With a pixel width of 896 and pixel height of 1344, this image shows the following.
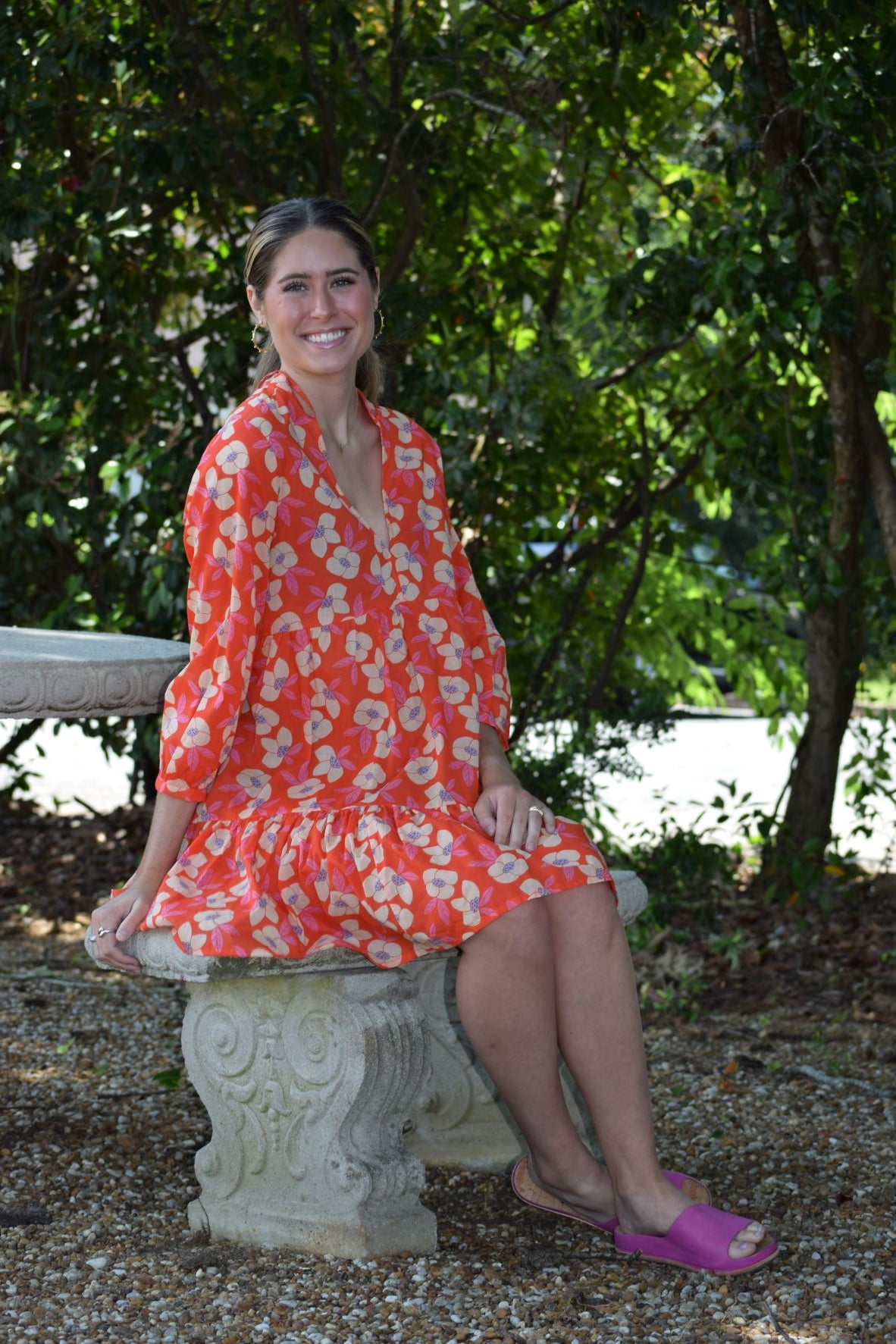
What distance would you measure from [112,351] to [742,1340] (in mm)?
3804

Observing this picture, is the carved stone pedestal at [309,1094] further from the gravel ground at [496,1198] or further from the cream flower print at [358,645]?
the cream flower print at [358,645]

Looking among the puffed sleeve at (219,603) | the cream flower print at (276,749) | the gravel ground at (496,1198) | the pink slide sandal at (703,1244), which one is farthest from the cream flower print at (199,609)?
the pink slide sandal at (703,1244)

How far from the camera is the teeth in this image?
273cm

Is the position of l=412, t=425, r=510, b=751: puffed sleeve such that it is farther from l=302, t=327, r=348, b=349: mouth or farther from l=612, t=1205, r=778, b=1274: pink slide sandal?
l=612, t=1205, r=778, b=1274: pink slide sandal

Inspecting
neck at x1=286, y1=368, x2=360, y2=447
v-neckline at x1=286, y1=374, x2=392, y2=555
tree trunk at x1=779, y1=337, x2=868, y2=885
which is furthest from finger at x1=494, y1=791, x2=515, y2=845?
tree trunk at x1=779, y1=337, x2=868, y2=885

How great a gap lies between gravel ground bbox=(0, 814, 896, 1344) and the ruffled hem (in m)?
0.50

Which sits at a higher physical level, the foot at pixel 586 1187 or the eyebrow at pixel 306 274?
the eyebrow at pixel 306 274

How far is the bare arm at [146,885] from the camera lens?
2.51 meters

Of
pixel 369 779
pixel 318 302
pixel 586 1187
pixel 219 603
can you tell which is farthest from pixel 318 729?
pixel 586 1187

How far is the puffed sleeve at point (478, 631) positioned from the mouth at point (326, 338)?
257 millimetres

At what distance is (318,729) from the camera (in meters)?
2.60

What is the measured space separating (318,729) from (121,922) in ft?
1.39

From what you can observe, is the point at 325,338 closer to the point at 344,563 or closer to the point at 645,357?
the point at 344,563

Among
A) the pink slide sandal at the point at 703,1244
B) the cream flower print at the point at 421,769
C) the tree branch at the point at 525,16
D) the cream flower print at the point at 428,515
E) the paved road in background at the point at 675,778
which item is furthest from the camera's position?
the paved road in background at the point at 675,778
